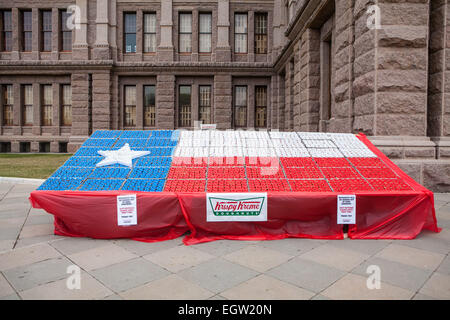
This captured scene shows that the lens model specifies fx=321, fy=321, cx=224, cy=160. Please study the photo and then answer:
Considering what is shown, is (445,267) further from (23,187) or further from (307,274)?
(23,187)

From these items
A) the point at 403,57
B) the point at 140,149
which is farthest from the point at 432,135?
the point at 140,149

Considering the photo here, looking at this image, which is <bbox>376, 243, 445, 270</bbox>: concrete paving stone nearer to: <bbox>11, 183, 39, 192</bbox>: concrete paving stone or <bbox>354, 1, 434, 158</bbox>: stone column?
<bbox>354, 1, 434, 158</bbox>: stone column

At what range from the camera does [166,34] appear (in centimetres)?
2067

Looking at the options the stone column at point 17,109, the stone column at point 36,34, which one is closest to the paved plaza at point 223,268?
the stone column at point 17,109

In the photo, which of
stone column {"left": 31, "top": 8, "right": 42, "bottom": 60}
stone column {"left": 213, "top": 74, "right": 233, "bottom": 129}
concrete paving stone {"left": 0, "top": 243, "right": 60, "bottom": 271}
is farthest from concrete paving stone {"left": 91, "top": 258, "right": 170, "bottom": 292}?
stone column {"left": 31, "top": 8, "right": 42, "bottom": 60}

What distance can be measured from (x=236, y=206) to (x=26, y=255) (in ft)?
8.27

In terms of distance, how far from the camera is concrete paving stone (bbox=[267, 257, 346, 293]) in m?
2.90

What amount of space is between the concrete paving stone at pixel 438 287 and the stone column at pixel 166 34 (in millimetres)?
19933

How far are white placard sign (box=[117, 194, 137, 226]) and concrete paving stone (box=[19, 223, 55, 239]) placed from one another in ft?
3.93

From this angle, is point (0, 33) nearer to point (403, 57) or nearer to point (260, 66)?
point (260, 66)

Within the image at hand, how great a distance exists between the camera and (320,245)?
398cm

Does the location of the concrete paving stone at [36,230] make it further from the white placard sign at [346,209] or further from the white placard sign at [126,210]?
the white placard sign at [346,209]

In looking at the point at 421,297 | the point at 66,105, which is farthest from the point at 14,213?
the point at 66,105

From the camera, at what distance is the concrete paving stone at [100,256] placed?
336cm
